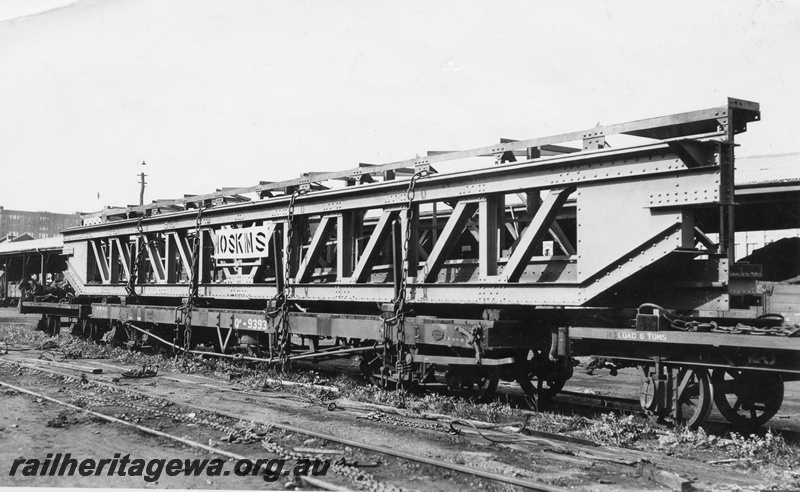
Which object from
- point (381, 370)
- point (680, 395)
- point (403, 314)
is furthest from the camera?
point (381, 370)

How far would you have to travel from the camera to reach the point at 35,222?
80.6 metres

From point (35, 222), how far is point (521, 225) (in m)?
Result: 80.2

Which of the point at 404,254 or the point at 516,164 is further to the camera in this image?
the point at 404,254

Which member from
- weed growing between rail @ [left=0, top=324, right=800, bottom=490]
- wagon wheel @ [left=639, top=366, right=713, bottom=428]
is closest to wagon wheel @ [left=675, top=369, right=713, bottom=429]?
wagon wheel @ [left=639, top=366, right=713, bottom=428]

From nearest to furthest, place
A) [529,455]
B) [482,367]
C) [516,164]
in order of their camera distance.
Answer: [529,455] → [516,164] → [482,367]

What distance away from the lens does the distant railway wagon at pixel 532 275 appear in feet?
24.4

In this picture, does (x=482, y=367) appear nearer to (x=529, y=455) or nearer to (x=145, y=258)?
(x=529, y=455)

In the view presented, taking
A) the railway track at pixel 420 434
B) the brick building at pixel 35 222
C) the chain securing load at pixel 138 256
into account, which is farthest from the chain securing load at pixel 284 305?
the brick building at pixel 35 222

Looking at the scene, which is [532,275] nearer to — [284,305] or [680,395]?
[680,395]

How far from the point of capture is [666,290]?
810 centimetres

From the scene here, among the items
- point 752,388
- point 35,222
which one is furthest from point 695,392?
point 35,222

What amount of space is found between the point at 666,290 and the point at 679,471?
2.48 meters

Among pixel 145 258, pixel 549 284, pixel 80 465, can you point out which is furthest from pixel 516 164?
pixel 145 258

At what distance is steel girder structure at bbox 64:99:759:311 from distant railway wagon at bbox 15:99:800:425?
2 centimetres
